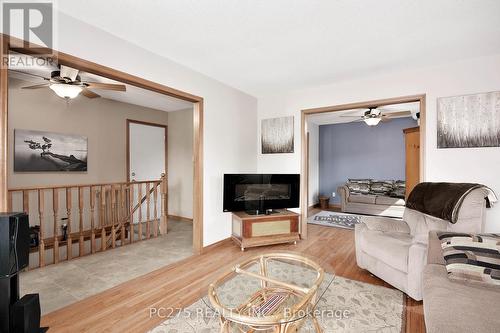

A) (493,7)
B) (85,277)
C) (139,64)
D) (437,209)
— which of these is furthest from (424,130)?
(85,277)

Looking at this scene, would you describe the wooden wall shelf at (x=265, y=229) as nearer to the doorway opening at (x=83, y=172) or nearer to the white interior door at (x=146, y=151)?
the doorway opening at (x=83, y=172)

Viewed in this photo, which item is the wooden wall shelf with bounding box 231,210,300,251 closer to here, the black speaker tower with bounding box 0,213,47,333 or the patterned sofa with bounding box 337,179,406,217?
the black speaker tower with bounding box 0,213,47,333

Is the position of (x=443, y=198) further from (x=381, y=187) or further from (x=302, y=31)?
(x=381, y=187)

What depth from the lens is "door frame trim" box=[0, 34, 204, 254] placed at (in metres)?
1.67

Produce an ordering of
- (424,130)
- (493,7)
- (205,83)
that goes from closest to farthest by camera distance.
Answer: (493,7) < (424,130) < (205,83)

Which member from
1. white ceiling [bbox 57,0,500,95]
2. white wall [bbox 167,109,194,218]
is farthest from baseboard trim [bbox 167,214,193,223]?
white ceiling [bbox 57,0,500,95]

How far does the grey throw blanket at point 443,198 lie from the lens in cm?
216

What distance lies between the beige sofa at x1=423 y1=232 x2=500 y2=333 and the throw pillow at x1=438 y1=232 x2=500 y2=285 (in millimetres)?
45

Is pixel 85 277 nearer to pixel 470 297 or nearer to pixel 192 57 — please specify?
pixel 192 57

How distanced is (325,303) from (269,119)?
3.01 meters

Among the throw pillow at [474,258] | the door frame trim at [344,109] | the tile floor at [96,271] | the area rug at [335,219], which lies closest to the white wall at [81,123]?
the tile floor at [96,271]

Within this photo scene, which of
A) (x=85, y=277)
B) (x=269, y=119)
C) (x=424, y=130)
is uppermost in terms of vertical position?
(x=269, y=119)

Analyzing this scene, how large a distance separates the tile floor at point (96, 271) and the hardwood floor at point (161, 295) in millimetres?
164

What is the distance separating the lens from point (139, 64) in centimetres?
250
